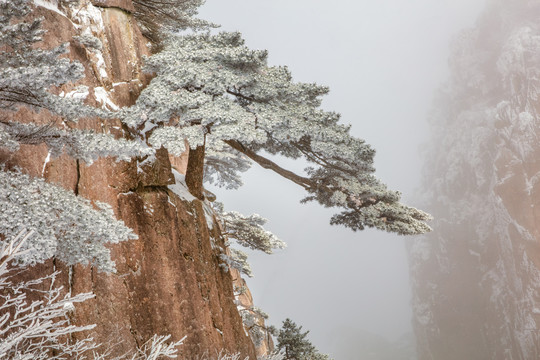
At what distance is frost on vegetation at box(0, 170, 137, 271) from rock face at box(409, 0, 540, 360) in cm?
3785

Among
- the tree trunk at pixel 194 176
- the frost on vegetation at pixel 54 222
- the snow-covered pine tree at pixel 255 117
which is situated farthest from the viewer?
the tree trunk at pixel 194 176

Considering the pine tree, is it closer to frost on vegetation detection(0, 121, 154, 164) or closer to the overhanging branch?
the overhanging branch

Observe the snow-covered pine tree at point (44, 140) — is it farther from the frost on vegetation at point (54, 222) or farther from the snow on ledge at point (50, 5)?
the snow on ledge at point (50, 5)

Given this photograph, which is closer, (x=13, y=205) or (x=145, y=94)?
(x=13, y=205)

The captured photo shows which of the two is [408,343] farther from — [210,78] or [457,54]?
[210,78]

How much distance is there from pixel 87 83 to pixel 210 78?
3240mm

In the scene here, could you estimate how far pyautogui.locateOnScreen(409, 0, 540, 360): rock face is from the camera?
1220 inches

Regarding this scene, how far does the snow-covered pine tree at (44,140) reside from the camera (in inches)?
135

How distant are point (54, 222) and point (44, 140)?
4.11ft

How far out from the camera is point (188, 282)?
7.48m

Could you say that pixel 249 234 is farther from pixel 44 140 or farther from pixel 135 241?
pixel 44 140

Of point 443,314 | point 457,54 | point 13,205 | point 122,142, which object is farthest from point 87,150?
point 457,54

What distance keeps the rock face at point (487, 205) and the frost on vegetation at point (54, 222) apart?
37.9 meters

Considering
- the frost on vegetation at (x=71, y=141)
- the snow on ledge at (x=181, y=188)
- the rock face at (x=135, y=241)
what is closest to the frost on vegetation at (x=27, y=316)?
the rock face at (x=135, y=241)
